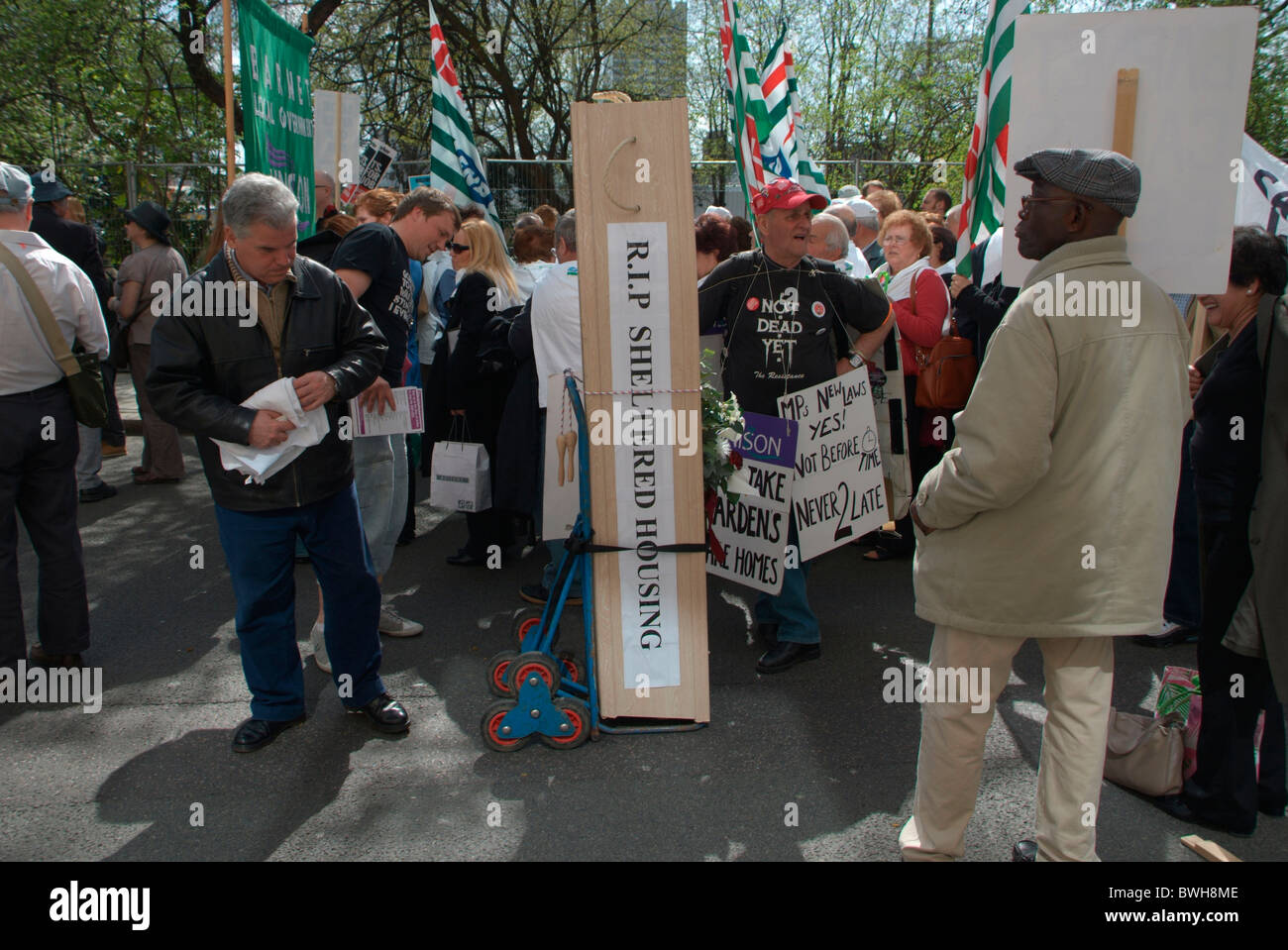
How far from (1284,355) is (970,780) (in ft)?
5.04

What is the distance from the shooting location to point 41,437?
13.8 ft

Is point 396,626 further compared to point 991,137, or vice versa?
point 396,626

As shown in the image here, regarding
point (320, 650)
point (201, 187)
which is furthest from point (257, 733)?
point (201, 187)

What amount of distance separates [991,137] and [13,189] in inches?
162

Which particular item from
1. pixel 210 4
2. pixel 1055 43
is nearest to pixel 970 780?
pixel 1055 43

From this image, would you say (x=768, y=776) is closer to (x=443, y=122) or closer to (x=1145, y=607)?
(x=1145, y=607)

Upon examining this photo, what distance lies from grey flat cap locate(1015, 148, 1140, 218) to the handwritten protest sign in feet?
6.40

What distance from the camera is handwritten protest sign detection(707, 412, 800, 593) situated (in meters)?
4.39

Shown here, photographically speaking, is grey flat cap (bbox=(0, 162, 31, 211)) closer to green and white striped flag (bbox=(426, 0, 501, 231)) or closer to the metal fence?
green and white striped flag (bbox=(426, 0, 501, 231))

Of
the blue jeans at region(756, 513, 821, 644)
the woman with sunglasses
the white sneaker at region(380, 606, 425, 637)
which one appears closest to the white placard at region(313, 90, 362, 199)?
the woman with sunglasses

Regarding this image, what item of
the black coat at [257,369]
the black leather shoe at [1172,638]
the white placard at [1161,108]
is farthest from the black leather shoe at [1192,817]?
the black coat at [257,369]

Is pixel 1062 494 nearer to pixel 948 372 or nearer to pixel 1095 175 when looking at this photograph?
pixel 1095 175

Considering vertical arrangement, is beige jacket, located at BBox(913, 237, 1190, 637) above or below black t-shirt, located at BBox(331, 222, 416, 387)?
below

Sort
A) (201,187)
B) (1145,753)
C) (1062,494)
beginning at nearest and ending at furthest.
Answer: (1062,494) → (1145,753) → (201,187)
